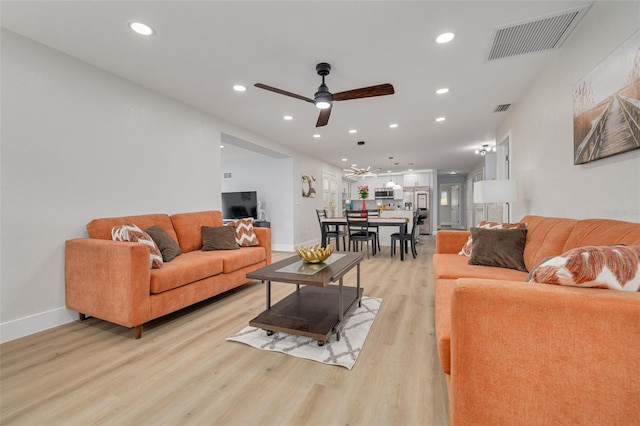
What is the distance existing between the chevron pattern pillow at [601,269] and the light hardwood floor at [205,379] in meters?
0.89

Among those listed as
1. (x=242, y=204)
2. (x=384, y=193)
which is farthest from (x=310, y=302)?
(x=384, y=193)

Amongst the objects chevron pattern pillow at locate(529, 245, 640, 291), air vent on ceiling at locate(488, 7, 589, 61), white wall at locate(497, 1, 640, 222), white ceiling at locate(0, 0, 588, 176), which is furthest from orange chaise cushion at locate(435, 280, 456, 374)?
air vent on ceiling at locate(488, 7, 589, 61)

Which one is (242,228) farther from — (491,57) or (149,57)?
(491,57)

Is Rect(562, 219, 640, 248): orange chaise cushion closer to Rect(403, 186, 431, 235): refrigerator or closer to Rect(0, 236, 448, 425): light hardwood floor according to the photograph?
Rect(0, 236, 448, 425): light hardwood floor

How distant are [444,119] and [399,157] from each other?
3158 mm

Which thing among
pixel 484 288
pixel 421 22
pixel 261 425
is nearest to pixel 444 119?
pixel 421 22

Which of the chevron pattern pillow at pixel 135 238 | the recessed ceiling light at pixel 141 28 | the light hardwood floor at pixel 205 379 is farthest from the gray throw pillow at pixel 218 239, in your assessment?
the recessed ceiling light at pixel 141 28

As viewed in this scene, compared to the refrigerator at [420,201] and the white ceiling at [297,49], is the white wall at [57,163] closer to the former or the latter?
the white ceiling at [297,49]

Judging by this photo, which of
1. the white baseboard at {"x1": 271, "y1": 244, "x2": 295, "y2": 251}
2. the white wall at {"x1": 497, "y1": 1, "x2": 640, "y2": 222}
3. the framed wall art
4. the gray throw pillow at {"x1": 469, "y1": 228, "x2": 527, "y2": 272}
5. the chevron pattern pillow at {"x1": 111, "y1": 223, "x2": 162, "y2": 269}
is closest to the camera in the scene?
the framed wall art

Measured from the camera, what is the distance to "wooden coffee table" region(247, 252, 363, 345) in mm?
1895

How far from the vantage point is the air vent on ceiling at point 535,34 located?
2.03 metres

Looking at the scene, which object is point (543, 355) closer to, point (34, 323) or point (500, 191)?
point (500, 191)

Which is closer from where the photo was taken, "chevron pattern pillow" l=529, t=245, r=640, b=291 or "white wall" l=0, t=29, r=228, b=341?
"chevron pattern pillow" l=529, t=245, r=640, b=291

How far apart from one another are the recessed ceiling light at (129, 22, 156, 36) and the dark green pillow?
179cm
